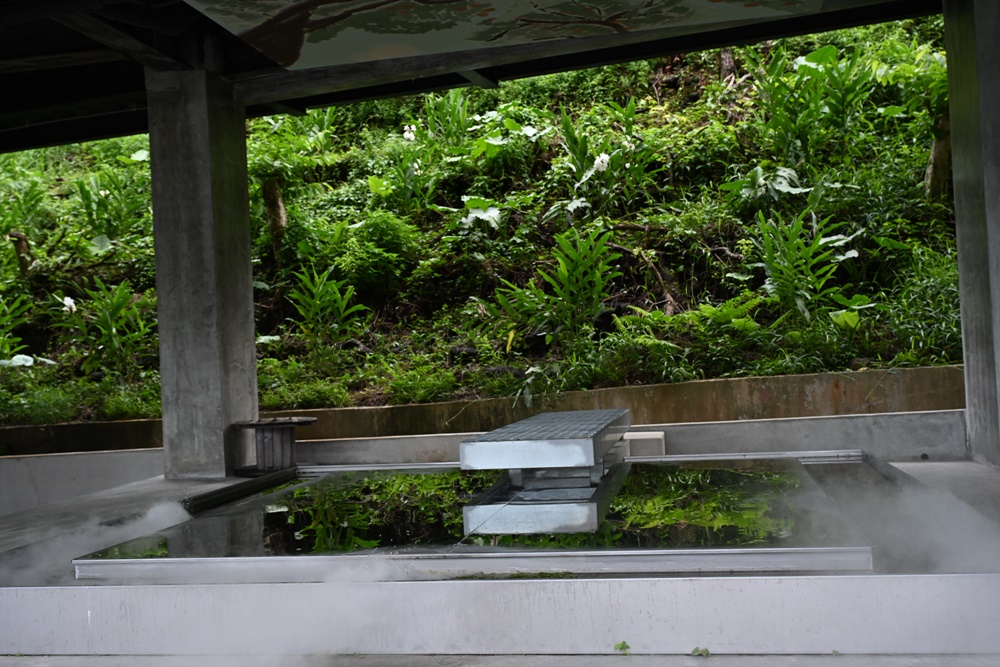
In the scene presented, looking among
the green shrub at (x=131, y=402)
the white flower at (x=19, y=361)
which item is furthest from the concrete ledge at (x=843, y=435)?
the white flower at (x=19, y=361)

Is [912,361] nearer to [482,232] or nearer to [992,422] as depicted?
[992,422]

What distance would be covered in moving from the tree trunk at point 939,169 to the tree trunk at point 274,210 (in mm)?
7876

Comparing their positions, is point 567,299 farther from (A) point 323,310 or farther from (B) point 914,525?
(B) point 914,525

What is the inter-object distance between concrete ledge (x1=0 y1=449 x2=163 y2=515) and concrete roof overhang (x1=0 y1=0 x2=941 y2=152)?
330 cm

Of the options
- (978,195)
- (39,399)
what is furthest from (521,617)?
(39,399)

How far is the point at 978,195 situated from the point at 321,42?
15.4 feet

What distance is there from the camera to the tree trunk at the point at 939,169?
9.65 m

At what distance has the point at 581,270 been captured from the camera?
30.8 feet

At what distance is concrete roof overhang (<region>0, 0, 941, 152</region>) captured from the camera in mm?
5805

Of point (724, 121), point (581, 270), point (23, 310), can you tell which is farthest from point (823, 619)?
point (23, 310)

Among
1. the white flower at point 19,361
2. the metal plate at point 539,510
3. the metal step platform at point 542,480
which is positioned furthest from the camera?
the white flower at point 19,361

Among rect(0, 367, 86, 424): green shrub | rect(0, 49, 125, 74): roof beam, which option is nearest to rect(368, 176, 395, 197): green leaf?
rect(0, 367, 86, 424): green shrub

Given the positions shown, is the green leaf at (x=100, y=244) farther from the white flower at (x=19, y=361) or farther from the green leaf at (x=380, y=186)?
the green leaf at (x=380, y=186)

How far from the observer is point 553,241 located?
11320 millimetres
